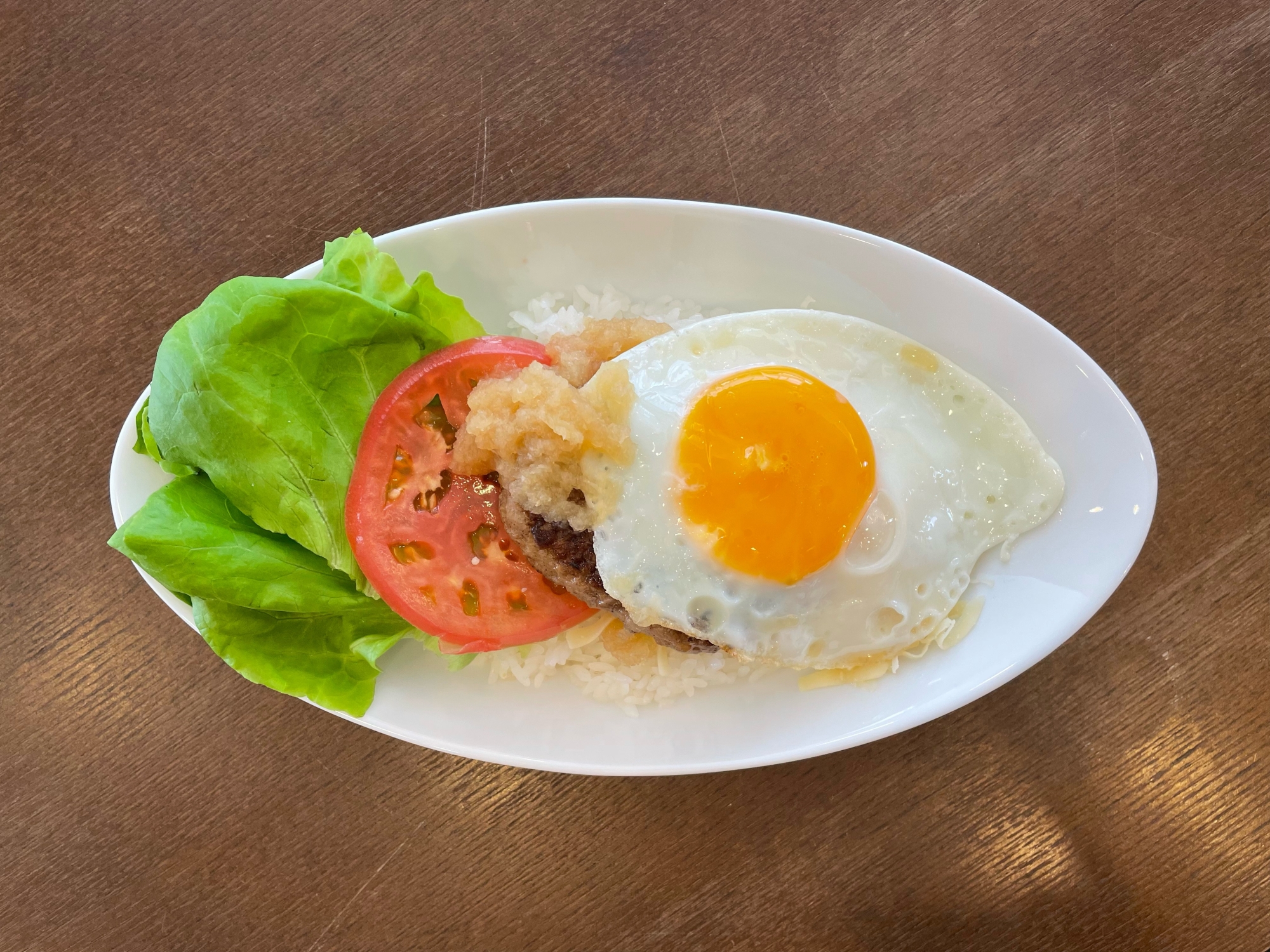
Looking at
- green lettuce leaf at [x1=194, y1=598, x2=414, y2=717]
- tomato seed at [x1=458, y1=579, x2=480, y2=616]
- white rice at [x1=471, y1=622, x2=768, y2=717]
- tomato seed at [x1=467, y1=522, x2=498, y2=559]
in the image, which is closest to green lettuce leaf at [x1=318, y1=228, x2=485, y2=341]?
tomato seed at [x1=467, y1=522, x2=498, y2=559]

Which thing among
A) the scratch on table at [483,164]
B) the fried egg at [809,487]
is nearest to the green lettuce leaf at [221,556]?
the fried egg at [809,487]

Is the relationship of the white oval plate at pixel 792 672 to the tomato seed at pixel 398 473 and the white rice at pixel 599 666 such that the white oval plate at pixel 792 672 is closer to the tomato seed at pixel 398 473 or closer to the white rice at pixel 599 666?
the white rice at pixel 599 666

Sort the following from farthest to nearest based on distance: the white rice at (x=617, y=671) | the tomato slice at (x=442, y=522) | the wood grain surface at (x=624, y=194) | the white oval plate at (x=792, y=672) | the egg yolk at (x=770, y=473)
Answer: the wood grain surface at (x=624, y=194) < the white rice at (x=617, y=671) < the white oval plate at (x=792, y=672) < the tomato slice at (x=442, y=522) < the egg yolk at (x=770, y=473)

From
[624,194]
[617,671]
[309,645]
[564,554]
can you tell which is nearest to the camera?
[564,554]

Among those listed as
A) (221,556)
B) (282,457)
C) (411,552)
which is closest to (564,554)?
(411,552)

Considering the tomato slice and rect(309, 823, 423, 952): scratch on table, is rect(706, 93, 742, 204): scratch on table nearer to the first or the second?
the tomato slice

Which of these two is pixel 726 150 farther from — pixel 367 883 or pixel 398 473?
pixel 367 883
